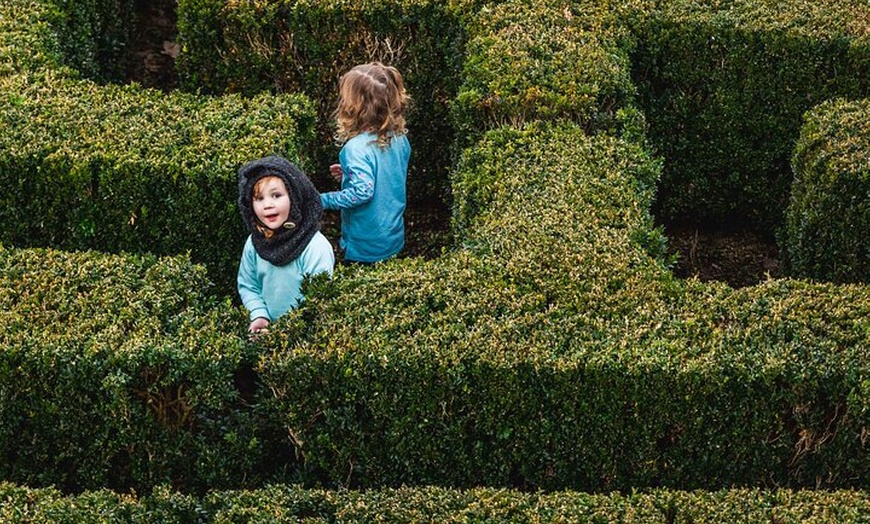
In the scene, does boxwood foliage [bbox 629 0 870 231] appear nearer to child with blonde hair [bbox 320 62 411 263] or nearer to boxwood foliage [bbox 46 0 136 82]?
child with blonde hair [bbox 320 62 411 263]

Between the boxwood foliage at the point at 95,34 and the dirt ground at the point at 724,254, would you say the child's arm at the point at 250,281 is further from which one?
the dirt ground at the point at 724,254

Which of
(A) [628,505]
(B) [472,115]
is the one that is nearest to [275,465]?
(A) [628,505]

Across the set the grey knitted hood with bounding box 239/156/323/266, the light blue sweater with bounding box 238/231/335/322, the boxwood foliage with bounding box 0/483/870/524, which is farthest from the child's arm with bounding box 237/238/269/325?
the boxwood foliage with bounding box 0/483/870/524

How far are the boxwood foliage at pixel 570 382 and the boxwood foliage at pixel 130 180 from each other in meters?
1.49

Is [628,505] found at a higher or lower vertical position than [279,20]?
lower

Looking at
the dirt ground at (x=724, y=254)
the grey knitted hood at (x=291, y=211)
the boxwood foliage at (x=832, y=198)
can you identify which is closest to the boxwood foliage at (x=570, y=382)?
the grey knitted hood at (x=291, y=211)

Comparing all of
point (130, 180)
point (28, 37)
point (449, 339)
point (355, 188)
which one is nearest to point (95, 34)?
point (28, 37)

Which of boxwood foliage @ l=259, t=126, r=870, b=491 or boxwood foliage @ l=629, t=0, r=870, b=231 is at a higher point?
boxwood foliage @ l=629, t=0, r=870, b=231

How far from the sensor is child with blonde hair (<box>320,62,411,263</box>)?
25.3 ft

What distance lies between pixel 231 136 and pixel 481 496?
11.3 ft

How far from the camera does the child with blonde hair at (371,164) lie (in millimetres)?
7723

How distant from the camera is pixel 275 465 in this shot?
21.7 feet

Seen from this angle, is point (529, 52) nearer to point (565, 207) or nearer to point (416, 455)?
point (565, 207)

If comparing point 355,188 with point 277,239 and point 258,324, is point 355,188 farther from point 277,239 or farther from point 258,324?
point 258,324
